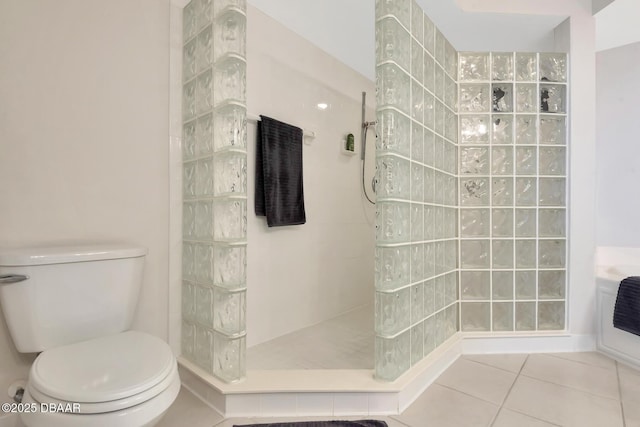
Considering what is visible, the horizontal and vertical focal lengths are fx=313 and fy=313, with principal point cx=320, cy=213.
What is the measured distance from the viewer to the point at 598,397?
1479 mm

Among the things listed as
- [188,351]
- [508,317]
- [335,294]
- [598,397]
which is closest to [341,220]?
[335,294]

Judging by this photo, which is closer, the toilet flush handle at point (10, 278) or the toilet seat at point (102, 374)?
the toilet seat at point (102, 374)

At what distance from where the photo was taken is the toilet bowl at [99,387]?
838 mm

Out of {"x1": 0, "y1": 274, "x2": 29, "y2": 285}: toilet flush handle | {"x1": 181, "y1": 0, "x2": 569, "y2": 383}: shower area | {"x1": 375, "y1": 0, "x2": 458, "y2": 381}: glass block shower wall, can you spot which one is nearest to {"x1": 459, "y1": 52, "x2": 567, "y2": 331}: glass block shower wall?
{"x1": 181, "y1": 0, "x2": 569, "y2": 383}: shower area

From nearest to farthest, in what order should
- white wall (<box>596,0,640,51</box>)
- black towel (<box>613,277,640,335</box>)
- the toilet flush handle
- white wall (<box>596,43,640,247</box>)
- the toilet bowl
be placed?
the toilet bowl, the toilet flush handle, black towel (<box>613,277,640,335</box>), white wall (<box>596,0,640,51</box>), white wall (<box>596,43,640,247</box>)

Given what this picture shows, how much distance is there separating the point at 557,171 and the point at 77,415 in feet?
8.46

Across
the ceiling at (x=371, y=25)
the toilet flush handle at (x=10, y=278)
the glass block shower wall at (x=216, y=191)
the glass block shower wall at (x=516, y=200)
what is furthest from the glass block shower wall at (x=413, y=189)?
the toilet flush handle at (x=10, y=278)

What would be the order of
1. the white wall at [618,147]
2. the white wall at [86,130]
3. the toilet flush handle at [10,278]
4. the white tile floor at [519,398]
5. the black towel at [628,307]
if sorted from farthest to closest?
the white wall at [618,147], the black towel at [628,307], the white tile floor at [519,398], the white wall at [86,130], the toilet flush handle at [10,278]

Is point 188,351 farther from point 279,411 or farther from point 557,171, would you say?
point 557,171

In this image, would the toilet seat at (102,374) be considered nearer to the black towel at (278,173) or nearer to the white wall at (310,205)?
the white wall at (310,205)

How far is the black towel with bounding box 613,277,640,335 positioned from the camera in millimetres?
1692

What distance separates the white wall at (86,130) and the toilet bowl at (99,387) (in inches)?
17.6

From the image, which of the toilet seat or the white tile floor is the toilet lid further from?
the white tile floor

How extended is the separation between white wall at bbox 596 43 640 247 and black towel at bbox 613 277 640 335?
A: 578 millimetres
